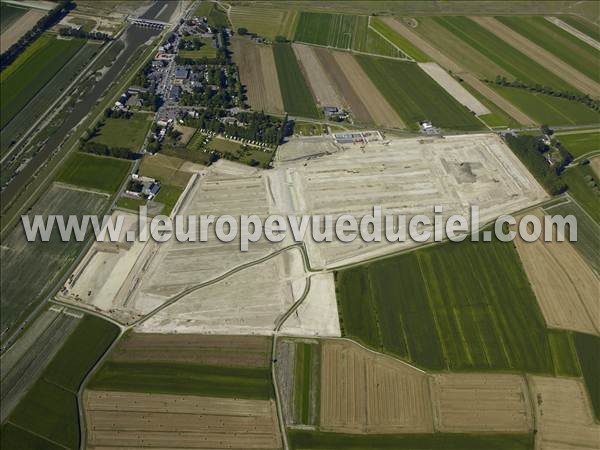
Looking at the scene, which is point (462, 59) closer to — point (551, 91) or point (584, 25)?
point (551, 91)

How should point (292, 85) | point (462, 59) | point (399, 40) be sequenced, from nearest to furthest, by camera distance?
1. point (292, 85)
2. point (462, 59)
3. point (399, 40)

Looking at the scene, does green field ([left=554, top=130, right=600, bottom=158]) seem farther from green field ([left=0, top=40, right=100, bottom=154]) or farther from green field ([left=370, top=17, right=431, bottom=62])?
green field ([left=0, top=40, right=100, bottom=154])

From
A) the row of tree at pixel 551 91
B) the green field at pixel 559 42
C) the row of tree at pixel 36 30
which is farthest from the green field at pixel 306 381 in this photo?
the green field at pixel 559 42

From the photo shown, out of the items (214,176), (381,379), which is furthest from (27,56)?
(381,379)

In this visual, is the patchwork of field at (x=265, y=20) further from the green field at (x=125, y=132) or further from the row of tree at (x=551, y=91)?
the row of tree at (x=551, y=91)

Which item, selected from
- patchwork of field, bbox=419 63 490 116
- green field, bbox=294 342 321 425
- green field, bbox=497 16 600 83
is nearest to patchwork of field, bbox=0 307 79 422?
green field, bbox=294 342 321 425

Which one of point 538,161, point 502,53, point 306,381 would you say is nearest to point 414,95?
point 538,161

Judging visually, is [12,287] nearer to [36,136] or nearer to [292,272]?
[36,136]
